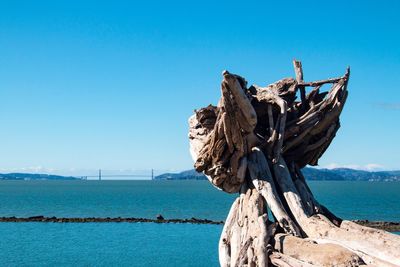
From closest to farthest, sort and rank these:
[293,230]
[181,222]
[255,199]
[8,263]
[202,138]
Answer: [293,230], [255,199], [202,138], [8,263], [181,222]

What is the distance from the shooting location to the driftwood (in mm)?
11914

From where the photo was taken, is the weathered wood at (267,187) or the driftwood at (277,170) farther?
the weathered wood at (267,187)

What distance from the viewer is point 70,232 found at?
58406 mm

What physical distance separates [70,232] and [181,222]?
1511 cm

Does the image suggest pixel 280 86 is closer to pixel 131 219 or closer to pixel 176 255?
pixel 176 255

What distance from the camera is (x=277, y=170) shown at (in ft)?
48.9

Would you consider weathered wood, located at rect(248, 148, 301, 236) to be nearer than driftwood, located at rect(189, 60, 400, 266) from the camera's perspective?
No

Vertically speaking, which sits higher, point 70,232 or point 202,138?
point 202,138

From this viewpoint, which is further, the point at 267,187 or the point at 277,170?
the point at 277,170

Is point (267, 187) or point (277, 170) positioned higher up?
point (277, 170)

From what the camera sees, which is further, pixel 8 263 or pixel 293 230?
pixel 8 263

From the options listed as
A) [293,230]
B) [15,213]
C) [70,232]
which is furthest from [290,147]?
[15,213]

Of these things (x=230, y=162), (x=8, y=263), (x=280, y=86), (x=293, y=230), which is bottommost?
(x=8, y=263)

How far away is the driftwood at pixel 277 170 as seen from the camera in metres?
11.9
